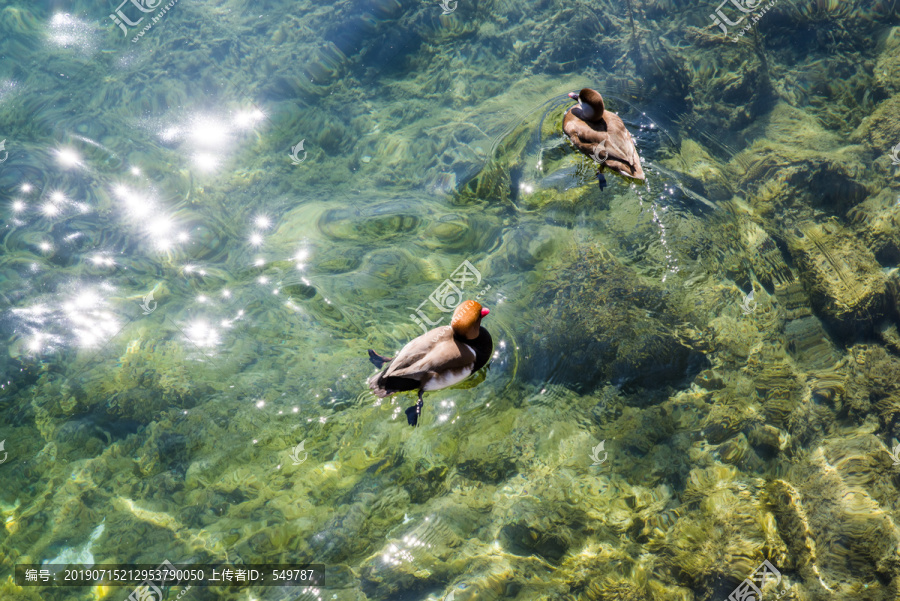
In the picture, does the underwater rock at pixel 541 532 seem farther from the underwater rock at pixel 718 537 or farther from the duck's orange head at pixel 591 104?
the duck's orange head at pixel 591 104

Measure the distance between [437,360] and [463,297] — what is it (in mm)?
1305

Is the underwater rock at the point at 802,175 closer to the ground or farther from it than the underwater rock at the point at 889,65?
closer to the ground

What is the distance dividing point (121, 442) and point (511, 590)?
389cm

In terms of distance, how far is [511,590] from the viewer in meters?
4.04

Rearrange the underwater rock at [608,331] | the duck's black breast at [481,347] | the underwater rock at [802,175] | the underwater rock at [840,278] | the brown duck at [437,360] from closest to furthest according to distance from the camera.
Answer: the brown duck at [437,360], the duck's black breast at [481,347], the underwater rock at [608,331], the underwater rock at [840,278], the underwater rock at [802,175]

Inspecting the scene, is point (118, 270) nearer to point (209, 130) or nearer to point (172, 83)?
point (209, 130)
